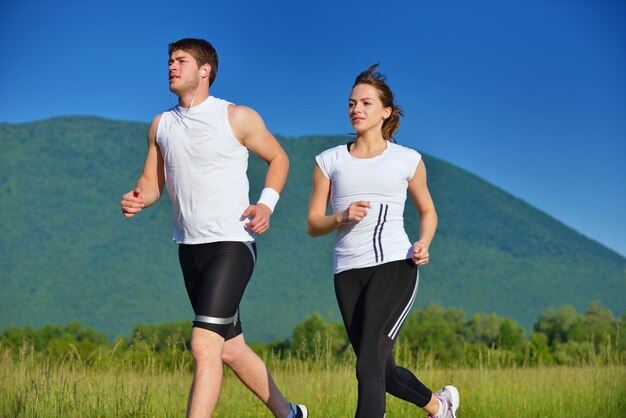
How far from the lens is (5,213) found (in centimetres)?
7875

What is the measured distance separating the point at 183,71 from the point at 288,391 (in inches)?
182

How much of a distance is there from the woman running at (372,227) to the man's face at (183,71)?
3.34 ft

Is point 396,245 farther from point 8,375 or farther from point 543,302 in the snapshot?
point 543,302

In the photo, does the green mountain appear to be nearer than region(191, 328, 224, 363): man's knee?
No

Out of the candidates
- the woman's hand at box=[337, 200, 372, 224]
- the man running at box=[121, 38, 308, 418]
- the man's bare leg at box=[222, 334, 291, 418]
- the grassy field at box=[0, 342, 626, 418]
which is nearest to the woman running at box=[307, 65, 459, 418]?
the woman's hand at box=[337, 200, 372, 224]

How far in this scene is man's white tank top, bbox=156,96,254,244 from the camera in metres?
5.69

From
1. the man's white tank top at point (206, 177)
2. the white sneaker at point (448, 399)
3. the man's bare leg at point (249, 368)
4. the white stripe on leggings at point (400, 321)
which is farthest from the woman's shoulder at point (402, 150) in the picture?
the white sneaker at point (448, 399)

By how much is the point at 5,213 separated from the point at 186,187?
77716 millimetres


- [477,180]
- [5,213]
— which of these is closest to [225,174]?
[5,213]

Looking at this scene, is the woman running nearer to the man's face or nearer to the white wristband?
the white wristband

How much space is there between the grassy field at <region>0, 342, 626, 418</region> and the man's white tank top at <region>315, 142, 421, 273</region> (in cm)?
271

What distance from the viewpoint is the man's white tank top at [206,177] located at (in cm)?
569

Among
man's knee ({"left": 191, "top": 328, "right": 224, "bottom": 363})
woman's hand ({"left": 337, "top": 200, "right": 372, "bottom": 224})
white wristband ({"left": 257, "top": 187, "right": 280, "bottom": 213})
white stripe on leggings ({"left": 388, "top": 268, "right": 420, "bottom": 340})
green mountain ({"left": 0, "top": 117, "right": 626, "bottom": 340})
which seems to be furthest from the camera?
green mountain ({"left": 0, "top": 117, "right": 626, "bottom": 340})

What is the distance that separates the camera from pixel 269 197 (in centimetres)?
586
